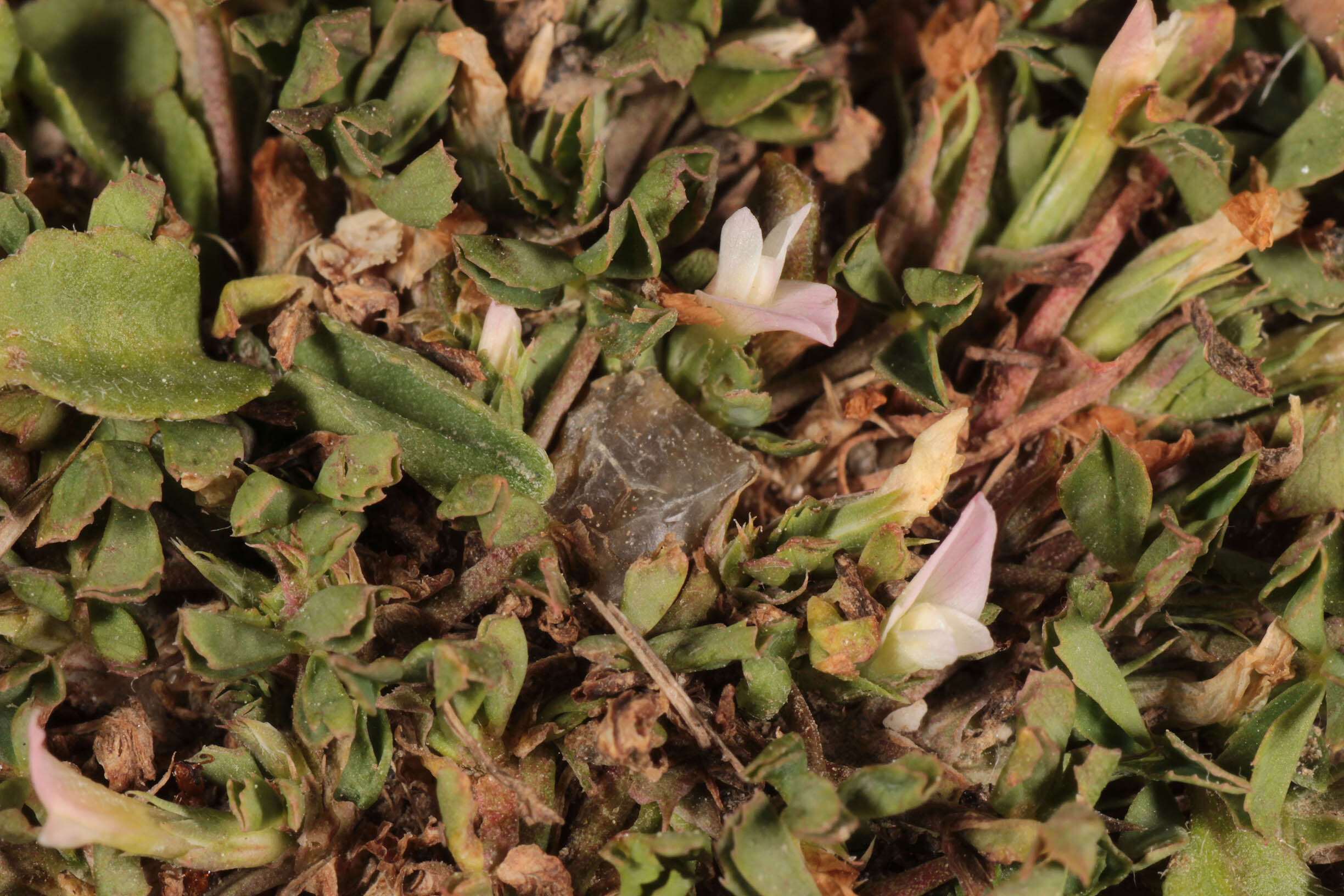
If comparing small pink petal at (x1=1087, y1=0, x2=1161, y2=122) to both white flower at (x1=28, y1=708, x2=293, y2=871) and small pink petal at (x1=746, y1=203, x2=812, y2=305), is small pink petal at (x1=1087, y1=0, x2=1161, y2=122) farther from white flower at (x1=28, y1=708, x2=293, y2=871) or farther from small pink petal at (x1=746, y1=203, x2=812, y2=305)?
white flower at (x1=28, y1=708, x2=293, y2=871)

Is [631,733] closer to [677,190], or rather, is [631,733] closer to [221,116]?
[677,190]

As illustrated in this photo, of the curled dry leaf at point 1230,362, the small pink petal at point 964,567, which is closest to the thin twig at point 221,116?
the small pink petal at point 964,567

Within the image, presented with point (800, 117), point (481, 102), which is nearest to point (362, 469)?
point (481, 102)

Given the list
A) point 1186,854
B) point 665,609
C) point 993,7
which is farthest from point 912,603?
point 993,7

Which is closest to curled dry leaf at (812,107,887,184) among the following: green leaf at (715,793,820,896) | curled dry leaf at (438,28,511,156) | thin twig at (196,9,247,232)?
curled dry leaf at (438,28,511,156)

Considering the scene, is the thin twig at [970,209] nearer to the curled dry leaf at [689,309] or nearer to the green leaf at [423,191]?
the curled dry leaf at [689,309]

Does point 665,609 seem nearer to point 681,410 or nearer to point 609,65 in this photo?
point 681,410
